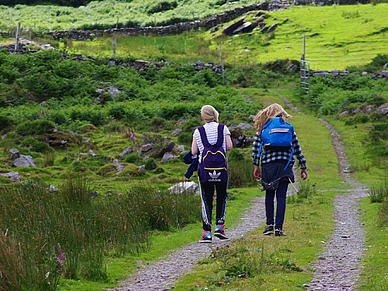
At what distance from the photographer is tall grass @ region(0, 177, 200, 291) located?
25.2 feet

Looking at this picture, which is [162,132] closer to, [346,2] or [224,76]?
[224,76]

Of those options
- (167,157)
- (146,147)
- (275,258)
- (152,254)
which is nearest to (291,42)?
(146,147)

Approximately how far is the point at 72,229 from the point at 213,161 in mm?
2893

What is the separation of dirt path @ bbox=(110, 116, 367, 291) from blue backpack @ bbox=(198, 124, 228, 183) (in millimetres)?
1062

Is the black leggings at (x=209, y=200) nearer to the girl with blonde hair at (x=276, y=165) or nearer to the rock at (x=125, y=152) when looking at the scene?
the girl with blonde hair at (x=276, y=165)

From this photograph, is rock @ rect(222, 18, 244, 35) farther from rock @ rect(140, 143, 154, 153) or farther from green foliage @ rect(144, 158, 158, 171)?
green foliage @ rect(144, 158, 158, 171)

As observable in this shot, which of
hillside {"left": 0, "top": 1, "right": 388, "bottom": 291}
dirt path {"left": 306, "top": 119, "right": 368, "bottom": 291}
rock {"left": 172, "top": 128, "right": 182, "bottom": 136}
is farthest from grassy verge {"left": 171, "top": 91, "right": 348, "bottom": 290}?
rock {"left": 172, "top": 128, "right": 182, "bottom": 136}

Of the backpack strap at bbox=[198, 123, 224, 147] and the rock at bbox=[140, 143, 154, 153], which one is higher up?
the backpack strap at bbox=[198, 123, 224, 147]

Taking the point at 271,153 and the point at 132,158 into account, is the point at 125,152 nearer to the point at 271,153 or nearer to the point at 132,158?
the point at 132,158

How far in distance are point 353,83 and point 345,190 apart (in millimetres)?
23296

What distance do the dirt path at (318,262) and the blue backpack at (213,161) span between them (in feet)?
3.48

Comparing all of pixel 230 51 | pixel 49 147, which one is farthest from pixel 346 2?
pixel 49 147

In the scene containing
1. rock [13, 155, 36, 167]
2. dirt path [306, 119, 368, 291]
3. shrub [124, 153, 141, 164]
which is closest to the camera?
dirt path [306, 119, 368, 291]

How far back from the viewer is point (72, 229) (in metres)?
9.97
